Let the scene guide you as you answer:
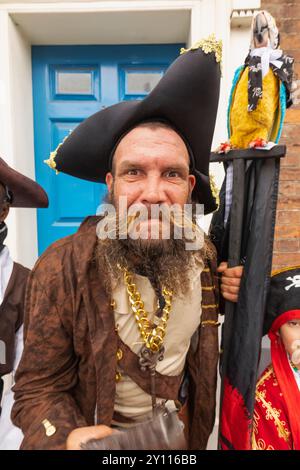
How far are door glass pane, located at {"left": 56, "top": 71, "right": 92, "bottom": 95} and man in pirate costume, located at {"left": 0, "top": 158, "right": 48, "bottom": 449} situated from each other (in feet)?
4.37

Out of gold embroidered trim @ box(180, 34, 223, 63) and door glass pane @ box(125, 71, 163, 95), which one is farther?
door glass pane @ box(125, 71, 163, 95)

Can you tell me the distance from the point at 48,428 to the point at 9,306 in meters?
0.72

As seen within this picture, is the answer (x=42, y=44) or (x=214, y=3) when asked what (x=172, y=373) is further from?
(x=42, y=44)

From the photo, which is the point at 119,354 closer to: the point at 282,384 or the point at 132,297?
the point at 132,297

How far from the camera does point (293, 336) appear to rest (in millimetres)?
1390

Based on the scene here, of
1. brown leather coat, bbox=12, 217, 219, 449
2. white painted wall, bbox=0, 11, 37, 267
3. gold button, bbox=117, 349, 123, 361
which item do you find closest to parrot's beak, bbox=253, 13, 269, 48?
brown leather coat, bbox=12, 217, 219, 449

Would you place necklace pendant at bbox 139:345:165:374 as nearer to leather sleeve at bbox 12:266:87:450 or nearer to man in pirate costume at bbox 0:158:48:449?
leather sleeve at bbox 12:266:87:450

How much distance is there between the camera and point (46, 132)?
2.79 m

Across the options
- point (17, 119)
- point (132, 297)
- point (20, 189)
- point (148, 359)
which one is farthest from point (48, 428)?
point (17, 119)

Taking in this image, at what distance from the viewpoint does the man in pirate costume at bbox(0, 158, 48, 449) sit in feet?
5.16

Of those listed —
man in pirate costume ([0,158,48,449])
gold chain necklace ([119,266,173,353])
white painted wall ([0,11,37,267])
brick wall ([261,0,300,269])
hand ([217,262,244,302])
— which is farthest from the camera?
brick wall ([261,0,300,269])

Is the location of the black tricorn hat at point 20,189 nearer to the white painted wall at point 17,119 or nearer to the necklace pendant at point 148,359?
the white painted wall at point 17,119
